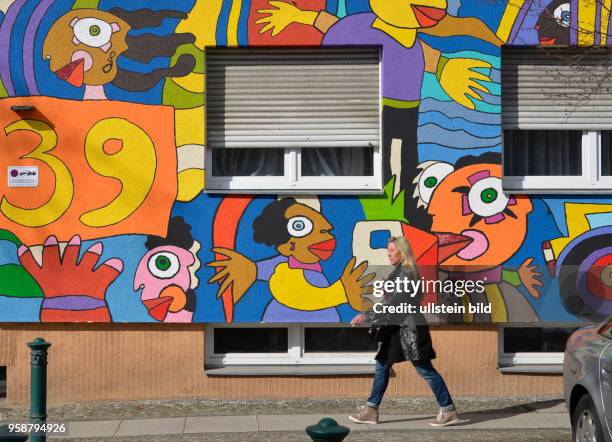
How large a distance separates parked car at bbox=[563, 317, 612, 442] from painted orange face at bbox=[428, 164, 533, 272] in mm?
2763

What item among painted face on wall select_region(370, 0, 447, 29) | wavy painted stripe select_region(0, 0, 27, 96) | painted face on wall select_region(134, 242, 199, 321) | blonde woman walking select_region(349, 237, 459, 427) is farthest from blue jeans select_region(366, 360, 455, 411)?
wavy painted stripe select_region(0, 0, 27, 96)

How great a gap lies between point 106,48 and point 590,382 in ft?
19.7

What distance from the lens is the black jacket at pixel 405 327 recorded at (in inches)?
370

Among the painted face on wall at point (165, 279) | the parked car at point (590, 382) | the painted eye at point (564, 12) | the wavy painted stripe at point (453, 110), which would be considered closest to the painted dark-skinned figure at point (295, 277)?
the painted face on wall at point (165, 279)

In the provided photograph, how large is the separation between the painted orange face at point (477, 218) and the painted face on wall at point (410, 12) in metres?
1.58

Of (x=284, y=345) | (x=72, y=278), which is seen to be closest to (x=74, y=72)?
(x=72, y=278)

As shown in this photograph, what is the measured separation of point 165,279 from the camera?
34.7ft

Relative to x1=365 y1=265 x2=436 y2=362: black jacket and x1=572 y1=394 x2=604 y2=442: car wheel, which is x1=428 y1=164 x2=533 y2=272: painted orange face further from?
x1=572 y1=394 x2=604 y2=442: car wheel

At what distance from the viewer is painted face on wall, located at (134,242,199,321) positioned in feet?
34.7

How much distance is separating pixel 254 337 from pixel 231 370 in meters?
0.45

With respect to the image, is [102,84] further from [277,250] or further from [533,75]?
[533,75]

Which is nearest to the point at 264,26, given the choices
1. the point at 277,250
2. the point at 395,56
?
the point at 395,56

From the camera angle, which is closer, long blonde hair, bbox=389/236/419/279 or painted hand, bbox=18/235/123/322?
long blonde hair, bbox=389/236/419/279

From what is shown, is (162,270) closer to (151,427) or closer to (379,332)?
(151,427)
